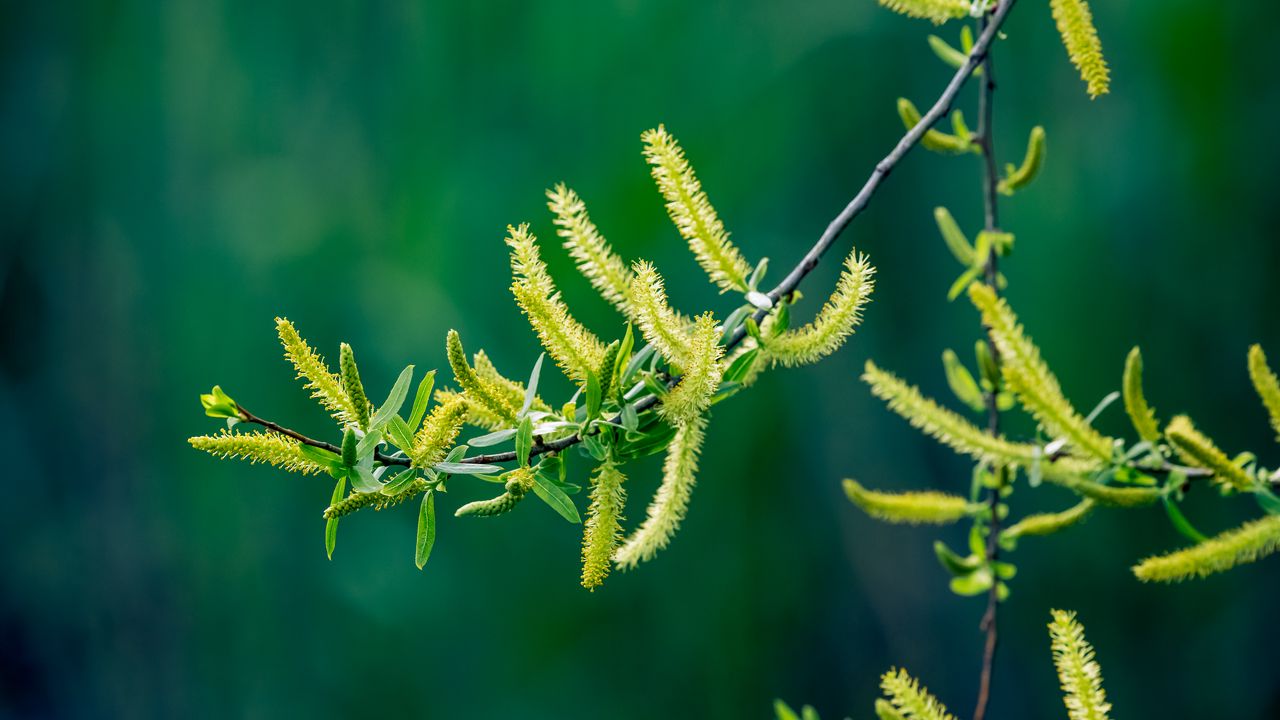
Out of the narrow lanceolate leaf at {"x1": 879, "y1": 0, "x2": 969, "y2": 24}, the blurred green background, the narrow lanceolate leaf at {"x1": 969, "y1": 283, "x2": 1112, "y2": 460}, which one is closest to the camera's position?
the narrow lanceolate leaf at {"x1": 969, "y1": 283, "x2": 1112, "y2": 460}

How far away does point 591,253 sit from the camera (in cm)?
Result: 30

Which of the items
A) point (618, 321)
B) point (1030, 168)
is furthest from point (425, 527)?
point (618, 321)

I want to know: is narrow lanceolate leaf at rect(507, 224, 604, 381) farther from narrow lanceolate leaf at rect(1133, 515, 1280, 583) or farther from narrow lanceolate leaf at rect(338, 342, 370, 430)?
narrow lanceolate leaf at rect(1133, 515, 1280, 583)

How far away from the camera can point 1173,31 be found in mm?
1616

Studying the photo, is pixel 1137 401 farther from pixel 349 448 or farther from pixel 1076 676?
pixel 349 448

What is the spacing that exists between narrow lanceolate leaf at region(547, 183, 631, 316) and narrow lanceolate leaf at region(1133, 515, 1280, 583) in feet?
0.56

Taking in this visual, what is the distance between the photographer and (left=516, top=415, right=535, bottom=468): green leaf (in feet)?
0.93

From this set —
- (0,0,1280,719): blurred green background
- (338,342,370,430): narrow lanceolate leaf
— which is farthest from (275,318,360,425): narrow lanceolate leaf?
(0,0,1280,719): blurred green background

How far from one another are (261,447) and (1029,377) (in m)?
0.21

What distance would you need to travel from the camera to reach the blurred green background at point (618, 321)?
1.60 metres

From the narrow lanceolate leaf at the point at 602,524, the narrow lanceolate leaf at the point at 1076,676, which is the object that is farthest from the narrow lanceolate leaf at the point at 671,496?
the narrow lanceolate leaf at the point at 1076,676

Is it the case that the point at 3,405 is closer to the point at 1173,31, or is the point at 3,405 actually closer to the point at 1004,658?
the point at 1004,658

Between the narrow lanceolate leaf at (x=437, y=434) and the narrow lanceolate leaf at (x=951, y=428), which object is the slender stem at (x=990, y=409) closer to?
the narrow lanceolate leaf at (x=951, y=428)

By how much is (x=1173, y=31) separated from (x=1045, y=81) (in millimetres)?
229
